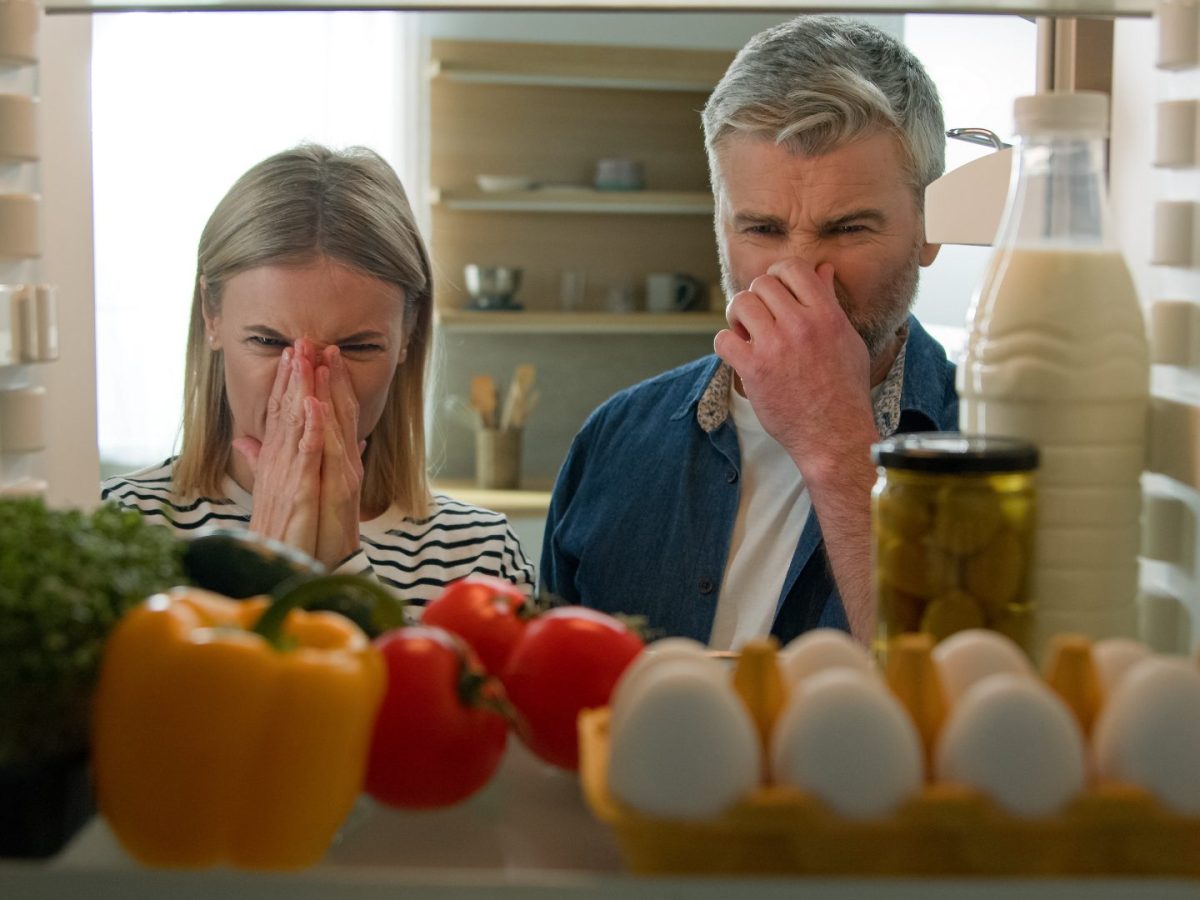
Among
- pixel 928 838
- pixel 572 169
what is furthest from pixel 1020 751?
pixel 572 169

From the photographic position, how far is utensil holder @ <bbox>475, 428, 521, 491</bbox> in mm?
3623


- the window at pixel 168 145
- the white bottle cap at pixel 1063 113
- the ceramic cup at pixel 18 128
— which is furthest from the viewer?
the window at pixel 168 145

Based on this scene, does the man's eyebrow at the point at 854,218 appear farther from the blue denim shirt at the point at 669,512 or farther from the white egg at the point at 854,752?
the white egg at the point at 854,752

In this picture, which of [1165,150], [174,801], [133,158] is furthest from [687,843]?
[133,158]

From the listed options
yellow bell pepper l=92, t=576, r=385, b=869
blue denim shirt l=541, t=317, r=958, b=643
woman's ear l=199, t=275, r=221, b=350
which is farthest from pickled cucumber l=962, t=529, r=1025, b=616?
woman's ear l=199, t=275, r=221, b=350

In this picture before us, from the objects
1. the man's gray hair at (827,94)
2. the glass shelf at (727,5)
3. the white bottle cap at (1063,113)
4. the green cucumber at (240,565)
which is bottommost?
the green cucumber at (240,565)

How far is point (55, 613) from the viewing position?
1.60 ft

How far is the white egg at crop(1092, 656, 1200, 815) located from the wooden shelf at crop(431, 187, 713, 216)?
3287 mm

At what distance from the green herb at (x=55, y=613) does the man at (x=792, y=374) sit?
0.78 meters

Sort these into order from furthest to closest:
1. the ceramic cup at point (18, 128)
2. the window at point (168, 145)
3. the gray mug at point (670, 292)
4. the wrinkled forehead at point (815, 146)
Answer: the gray mug at point (670, 292) → the window at point (168, 145) → the wrinkled forehead at point (815, 146) → the ceramic cup at point (18, 128)

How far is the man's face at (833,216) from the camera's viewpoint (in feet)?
4.48

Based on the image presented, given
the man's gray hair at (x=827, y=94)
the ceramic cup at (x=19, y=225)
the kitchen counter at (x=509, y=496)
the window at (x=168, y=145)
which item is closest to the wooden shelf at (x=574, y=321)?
the kitchen counter at (x=509, y=496)

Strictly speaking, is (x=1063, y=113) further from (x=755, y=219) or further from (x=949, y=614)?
(x=755, y=219)

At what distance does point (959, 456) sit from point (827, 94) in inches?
34.0
